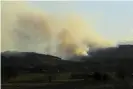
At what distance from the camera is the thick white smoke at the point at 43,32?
37.5 inches

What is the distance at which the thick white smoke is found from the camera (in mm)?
952

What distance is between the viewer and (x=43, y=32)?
96 cm

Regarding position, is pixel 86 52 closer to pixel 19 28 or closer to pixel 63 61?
pixel 63 61

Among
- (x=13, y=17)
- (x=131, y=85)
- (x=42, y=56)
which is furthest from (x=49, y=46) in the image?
(x=131, y=85)

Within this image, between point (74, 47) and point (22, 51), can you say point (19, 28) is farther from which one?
point (74, 47)

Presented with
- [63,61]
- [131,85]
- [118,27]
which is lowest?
[131,85]

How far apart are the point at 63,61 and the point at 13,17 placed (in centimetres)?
25

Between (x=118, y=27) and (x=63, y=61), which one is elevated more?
(x=118, y=27)

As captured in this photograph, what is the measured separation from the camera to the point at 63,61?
0.95m

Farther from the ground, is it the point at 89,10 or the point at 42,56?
the point at 89,10

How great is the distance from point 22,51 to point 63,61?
0.16 metres

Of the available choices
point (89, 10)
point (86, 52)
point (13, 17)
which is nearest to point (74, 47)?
point (86, 52)

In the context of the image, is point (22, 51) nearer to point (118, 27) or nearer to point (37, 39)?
point (37, 39)

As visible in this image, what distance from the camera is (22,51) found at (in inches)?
37.4
